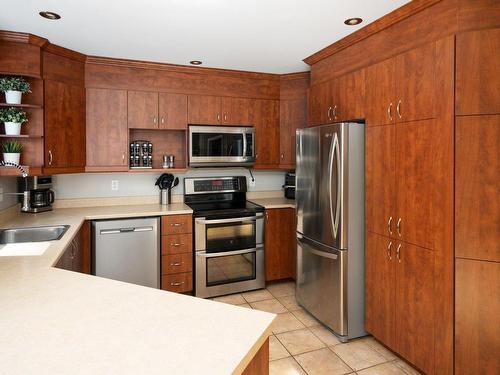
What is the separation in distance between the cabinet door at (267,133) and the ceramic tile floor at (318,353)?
1658 mm

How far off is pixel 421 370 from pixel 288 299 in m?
1.49

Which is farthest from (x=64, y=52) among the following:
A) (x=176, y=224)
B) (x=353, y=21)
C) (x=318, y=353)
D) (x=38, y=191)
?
(x=318, y=353)

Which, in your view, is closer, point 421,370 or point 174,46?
point 421,370

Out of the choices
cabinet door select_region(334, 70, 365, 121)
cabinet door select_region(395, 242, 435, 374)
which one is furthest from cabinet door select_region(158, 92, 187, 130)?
cabinet door select_region(395, 242, 435, 374)

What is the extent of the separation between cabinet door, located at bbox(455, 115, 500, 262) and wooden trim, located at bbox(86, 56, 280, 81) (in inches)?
93.5

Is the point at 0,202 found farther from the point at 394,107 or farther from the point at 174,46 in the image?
Result: the point at 394,107

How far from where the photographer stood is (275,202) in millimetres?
3920

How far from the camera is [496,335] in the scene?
1.86 meters

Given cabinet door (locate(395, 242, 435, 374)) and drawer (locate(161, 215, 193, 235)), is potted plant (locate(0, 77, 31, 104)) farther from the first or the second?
cabinet door (locate(395, 242, 435, 374))

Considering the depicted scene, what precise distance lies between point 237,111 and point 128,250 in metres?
1.87

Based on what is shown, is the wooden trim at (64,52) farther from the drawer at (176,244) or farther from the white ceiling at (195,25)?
the drawer at (176,244)

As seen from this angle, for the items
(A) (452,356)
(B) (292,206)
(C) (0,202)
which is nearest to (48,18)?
(C) (0,202)

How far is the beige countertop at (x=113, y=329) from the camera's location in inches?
35.4

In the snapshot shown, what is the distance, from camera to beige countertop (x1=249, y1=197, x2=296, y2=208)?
3733 millimetres
